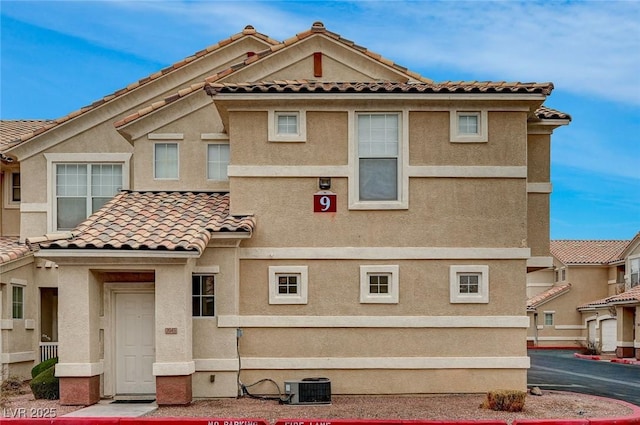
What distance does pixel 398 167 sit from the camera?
1652 centimetres

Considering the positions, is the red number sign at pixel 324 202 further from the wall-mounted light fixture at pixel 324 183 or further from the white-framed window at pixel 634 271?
the white-framed window at pixel 634 271

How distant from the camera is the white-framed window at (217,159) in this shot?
60.4 ft

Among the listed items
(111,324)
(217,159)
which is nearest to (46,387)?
(111,324)

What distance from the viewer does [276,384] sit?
1612cm

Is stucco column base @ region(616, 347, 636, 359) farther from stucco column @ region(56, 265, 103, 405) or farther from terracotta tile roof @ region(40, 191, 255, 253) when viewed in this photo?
stucco column @ region(56, 265, 103, 405)

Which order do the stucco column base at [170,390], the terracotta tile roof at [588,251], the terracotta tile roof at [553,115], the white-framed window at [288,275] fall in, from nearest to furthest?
the stucco column base at [170,390], the white-framed window at [288,275], the terracotta tile roof at [553,115], the terracotta tile roof at [588,251]

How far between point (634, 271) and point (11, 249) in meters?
40.9

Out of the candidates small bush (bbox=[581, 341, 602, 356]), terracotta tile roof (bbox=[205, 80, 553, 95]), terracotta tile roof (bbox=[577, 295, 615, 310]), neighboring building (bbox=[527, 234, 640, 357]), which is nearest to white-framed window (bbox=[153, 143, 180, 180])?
terracotta tile roof (bbox=[205, 80, 553, 95])

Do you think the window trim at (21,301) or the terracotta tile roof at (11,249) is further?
the window trim at (21,301)

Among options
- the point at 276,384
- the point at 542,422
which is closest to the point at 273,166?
the point at 276,384

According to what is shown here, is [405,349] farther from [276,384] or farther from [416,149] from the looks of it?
[416,149]

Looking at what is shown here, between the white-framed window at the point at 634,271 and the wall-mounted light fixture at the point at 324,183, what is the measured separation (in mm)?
37866

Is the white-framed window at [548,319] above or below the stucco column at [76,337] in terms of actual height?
below

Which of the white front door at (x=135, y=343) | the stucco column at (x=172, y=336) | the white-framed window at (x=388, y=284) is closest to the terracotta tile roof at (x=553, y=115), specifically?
the white-framed window at (x=388, y=284)
